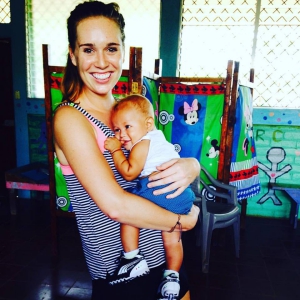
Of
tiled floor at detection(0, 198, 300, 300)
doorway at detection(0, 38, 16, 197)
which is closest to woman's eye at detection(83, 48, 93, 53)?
tiled floor at detection(0, 198, 300, 300)

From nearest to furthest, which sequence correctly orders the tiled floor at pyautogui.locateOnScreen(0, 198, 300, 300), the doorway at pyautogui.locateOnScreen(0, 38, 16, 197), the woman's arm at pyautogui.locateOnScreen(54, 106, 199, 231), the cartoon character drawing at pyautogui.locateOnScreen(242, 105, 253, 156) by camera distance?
the woman's arm at pyautogui.locateOnScreen(54, 106, 199, 231)
the tiled floor at pyautogui.locateOnScreen(0, 198, 300, 300)
the cartoon character drawing at pyautogui.locateOnScreen(242, 105, 253, 156)
the doorway at pyautogui.locateOnScreen(0, 38, 16, 197)

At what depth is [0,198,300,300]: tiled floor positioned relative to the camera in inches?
106

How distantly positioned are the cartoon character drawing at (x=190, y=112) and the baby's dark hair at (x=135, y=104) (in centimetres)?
193

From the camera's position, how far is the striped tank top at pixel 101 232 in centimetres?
113

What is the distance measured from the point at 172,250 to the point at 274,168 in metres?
3.43

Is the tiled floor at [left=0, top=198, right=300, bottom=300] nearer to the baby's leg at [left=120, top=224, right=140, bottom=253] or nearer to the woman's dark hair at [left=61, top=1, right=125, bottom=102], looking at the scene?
the baby's leg at [left=120, top=224, right=140, bottom=253]

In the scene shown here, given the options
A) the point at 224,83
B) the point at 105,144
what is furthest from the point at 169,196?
the point at 224,83

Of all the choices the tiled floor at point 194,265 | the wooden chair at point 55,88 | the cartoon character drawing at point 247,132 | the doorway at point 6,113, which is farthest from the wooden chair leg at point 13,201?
the cartoon character drawing at point 247,132

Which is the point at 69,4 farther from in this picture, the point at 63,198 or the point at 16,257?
the point at 16,257

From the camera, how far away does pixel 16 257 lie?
3182 mm

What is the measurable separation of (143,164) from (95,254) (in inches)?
15.7

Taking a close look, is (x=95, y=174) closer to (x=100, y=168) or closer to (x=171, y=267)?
(x=100, y=168)

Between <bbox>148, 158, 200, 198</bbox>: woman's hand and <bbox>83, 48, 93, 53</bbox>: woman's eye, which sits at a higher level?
<bbox>83, 48, 93, 53</bbox>: woman's eye

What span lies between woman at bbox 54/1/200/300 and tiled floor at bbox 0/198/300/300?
1.68m
